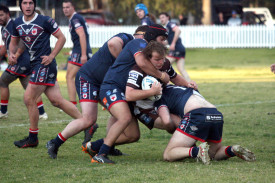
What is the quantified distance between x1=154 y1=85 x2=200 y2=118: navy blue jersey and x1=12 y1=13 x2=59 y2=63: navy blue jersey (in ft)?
7.27

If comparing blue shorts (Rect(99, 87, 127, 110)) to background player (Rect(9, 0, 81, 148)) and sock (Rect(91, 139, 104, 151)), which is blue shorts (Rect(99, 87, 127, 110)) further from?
background player (Rect(9, 0, 81, 148))

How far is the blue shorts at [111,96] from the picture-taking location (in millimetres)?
6586

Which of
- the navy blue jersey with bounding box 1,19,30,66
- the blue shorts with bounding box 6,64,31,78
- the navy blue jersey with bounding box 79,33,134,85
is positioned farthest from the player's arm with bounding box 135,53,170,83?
the blue shorts with bounding box 6,64,31,78

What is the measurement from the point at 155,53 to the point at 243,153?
154 cm

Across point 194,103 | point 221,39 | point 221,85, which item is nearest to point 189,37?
point 221,39

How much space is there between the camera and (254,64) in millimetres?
25281

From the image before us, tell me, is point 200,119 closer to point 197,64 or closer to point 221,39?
point 197,64

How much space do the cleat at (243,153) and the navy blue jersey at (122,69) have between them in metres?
1.53

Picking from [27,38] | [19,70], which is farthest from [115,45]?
[19,70]

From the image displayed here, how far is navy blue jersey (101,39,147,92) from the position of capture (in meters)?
6.66

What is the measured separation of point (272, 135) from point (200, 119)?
2.63 meters

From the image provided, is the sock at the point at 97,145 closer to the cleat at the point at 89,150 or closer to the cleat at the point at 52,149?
the cleat at the point at 89,150

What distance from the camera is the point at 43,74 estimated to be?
799 centimetres

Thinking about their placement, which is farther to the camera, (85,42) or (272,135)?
(85,42)
